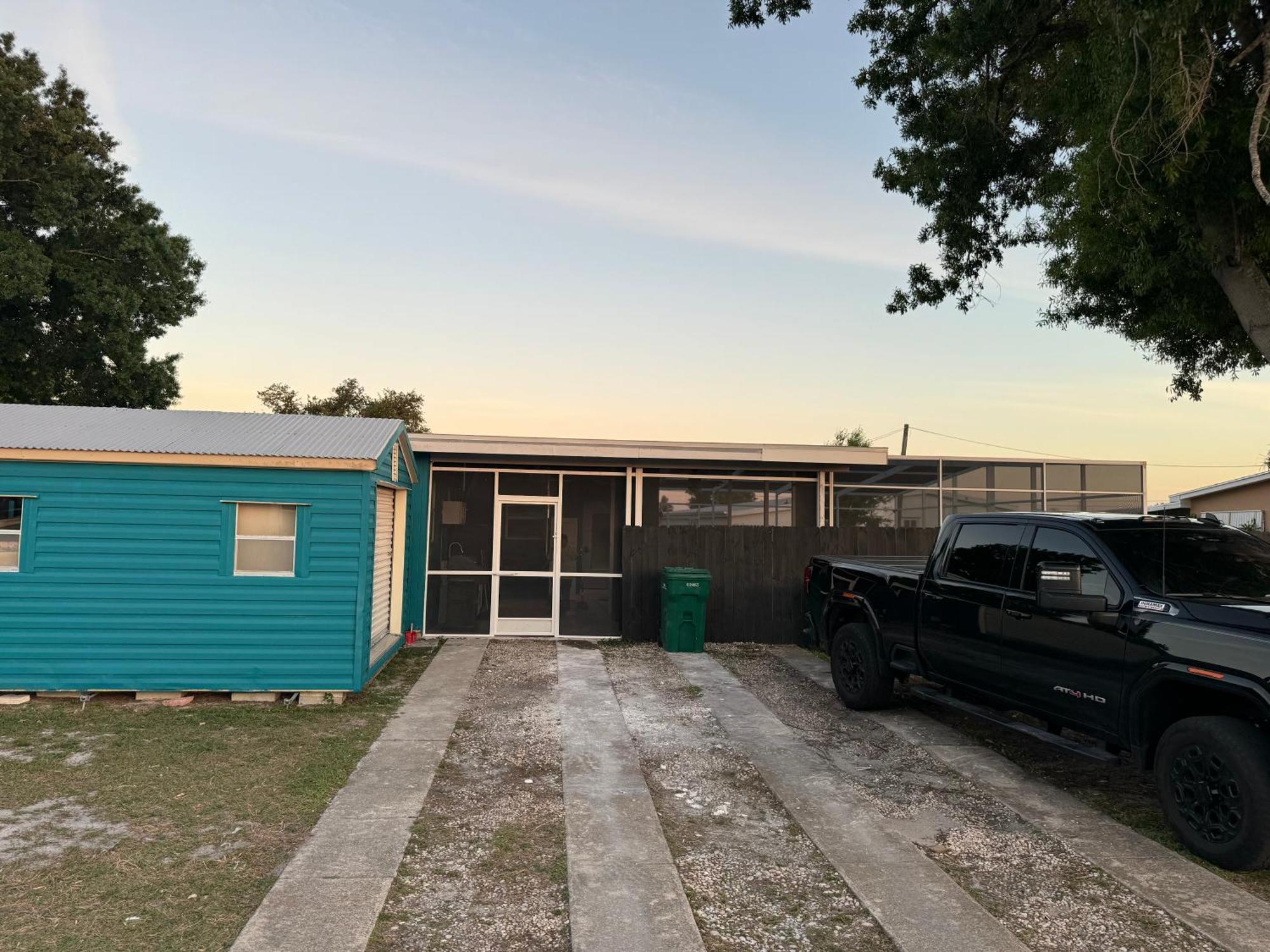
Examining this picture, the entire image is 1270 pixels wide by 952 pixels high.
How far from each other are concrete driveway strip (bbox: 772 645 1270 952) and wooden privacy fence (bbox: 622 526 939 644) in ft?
16.4

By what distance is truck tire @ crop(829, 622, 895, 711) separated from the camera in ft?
25.1

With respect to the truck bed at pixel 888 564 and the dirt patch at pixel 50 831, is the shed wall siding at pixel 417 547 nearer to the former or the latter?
the truck bed at pixel 888 564

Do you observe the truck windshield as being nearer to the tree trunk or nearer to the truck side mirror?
the truck side mirror

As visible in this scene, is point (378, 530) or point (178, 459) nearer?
point (178, 459)

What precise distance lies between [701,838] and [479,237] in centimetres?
1236

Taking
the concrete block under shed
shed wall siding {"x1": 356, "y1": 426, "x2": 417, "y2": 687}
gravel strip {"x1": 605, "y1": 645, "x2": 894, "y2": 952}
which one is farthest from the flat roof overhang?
gravel strip {"x1": 605, "y1": 645, "x2": 894, "y2": 952}

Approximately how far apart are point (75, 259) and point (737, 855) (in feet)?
85.9

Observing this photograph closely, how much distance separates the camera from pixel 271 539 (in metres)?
8.16

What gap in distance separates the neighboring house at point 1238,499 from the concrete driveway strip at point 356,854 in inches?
936

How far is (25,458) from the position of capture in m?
7.84

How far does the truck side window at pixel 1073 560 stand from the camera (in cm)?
501

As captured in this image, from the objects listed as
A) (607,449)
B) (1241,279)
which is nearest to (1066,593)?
(1241,279)

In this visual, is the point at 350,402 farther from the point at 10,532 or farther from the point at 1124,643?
the point at 1124,643

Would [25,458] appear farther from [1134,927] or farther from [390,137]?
[1134,927]
